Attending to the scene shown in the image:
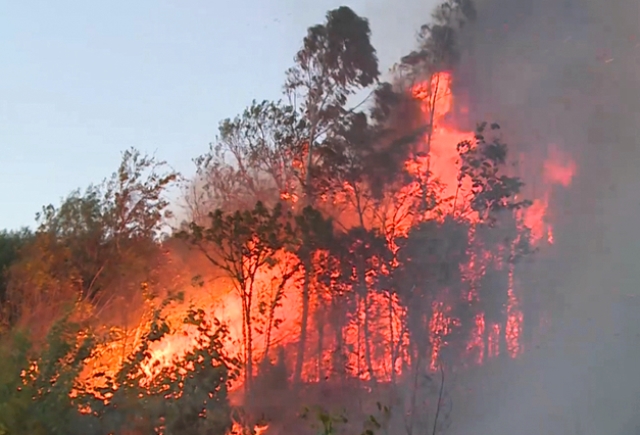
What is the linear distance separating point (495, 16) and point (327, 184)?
3.31 meters

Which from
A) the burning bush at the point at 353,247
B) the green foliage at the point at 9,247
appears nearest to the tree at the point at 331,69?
the burning bush at the point at 353,247

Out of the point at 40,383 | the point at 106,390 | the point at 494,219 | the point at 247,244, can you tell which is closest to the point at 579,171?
the point at 494,219

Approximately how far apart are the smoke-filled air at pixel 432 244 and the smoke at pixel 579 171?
2 cm

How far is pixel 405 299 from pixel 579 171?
2.87m

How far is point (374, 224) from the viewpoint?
919 cm

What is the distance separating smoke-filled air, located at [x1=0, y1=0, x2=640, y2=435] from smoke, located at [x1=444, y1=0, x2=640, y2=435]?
0.08 ft

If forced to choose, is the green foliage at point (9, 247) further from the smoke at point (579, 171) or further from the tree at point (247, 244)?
the smoke at point (579, 171)

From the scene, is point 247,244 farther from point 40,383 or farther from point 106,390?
point 40,383

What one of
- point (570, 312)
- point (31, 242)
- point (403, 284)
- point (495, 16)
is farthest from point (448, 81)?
point (31, 242)

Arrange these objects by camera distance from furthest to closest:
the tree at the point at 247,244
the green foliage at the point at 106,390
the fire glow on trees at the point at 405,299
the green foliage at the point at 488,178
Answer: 1. the green foliage at the point at 488,178
2. the tree at the point at 247,244
3. the fire glow on trees at the point at 405,299
4. the green foliage at the point at 106,390

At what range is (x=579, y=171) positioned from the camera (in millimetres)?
9422

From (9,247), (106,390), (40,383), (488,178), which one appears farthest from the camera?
(9,247)

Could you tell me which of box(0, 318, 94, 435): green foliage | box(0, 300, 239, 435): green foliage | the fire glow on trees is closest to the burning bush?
the fire glow on trees

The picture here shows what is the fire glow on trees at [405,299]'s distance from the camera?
29.0 feet
